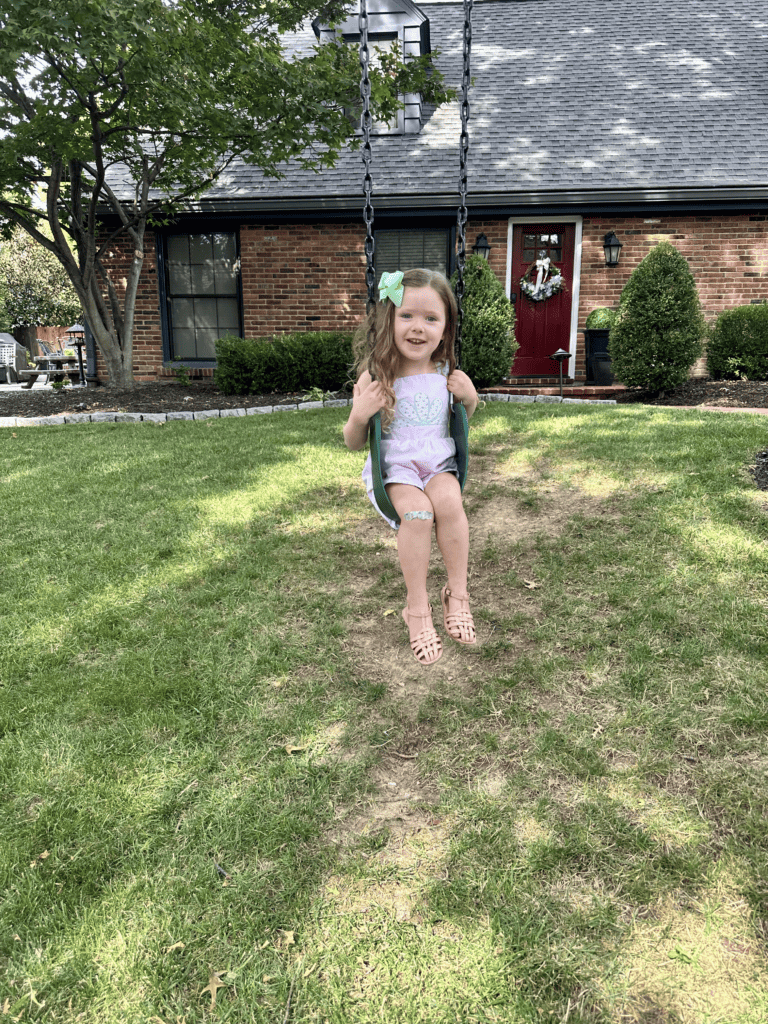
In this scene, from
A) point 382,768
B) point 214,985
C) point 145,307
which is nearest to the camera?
point 214,985

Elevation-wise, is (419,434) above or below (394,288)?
below

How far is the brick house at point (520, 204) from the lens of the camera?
10445mm

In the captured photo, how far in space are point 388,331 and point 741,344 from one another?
8.14 metres

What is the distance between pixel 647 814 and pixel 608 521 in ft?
7.24

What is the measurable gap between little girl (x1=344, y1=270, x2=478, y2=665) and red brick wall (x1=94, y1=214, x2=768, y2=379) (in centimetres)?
828

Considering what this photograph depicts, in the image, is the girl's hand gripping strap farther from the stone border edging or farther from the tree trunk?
the tree trunk

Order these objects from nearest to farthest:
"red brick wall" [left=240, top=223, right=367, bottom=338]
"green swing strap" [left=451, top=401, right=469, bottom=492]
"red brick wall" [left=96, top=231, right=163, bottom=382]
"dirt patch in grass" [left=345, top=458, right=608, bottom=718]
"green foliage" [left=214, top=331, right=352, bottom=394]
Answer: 1. "green swing strap" [left=451, top=401, right=469, bottom=492]
2. "dirt patch in grass" [left=345, top=458, right=608, bottom=718]
3. "green foliage" [left=214, top=331, right=352, bottom=394]
4. "red brick wall" [left=240, top=223, right=367, bottom=338]
5. "red brick wall" [left=96, top=231, right=163, bottom=382]

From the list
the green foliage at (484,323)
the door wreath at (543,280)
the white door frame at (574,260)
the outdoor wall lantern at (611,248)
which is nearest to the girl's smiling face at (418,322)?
the green foliage at (484,323)

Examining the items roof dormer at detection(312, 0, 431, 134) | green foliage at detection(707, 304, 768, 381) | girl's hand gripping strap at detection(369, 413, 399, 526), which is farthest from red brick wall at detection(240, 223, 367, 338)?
girl's hand gripping strap at detection(369, 413, 399, 526)

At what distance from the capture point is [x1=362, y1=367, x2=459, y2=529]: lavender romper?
2834 millimetres

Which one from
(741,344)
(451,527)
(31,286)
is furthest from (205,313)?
(31,286)

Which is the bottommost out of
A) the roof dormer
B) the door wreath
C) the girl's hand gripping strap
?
the girl's hand gripping strap

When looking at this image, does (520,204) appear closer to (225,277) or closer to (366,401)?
(225,277)

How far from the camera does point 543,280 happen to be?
10992 millimetres
